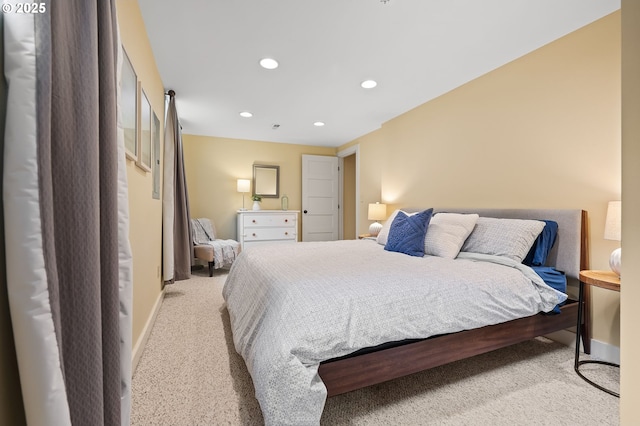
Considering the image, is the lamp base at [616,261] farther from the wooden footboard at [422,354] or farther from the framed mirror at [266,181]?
the framed mirror at [266,181]

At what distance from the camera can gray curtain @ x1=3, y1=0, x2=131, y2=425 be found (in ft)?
1.78

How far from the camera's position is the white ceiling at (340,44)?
1.97m

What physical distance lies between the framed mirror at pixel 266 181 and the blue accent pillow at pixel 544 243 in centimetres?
443

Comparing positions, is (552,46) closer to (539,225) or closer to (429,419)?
(539,225)

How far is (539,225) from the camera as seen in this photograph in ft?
7.25

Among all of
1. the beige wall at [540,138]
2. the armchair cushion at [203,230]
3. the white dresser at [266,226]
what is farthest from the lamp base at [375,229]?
the armchair cushion at [203,230]

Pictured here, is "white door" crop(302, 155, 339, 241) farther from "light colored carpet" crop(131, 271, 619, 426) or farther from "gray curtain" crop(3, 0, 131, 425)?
"gray curtain" crop(3, 0, 131, 425)

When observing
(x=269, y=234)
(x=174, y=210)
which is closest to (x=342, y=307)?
(x=174, y=210)

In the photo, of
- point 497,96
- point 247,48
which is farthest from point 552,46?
point 247,48

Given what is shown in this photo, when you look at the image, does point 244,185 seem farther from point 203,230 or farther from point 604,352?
point 604,352

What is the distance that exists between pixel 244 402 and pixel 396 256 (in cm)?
147

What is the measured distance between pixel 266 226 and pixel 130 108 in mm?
3583

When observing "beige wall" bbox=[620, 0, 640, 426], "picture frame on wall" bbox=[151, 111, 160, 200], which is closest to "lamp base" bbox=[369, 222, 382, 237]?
"picture frame on wall" bbox=[151, 111, 160, 200]

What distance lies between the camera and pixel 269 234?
207 inches
